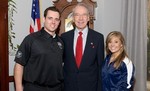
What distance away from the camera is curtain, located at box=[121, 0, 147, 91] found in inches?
131

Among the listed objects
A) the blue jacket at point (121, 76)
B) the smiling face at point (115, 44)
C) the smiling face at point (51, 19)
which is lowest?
→ the blue jacket at point (121, 76)

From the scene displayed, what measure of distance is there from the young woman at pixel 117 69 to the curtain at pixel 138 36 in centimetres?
100

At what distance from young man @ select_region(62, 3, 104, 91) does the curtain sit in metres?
1.06

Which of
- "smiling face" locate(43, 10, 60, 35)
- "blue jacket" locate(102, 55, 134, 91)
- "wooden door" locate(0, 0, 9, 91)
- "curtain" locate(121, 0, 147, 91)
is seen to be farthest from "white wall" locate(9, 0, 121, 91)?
"smiling face" locate(43, 10, 60, 35)

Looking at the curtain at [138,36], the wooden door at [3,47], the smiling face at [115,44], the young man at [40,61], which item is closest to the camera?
the young man at [40,61]

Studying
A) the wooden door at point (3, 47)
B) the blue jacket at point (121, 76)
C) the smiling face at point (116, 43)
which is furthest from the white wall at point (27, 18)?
the blue jacket at point (121, 76)

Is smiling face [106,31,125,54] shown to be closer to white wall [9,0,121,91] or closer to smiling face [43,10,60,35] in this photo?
smiling face [43,10,60,35]

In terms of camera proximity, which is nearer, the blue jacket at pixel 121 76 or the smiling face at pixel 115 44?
the blue jacket at pixel 121 76

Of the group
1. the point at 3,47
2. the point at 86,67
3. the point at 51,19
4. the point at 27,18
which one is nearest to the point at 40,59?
the point at 51,19

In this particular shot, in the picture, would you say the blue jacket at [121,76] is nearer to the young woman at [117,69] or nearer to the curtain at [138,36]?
the young woman at [117,69]

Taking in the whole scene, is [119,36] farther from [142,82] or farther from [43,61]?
[142,82]

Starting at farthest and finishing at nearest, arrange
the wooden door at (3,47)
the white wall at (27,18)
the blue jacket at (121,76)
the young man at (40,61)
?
1. the white wall at (27,18)
2. the wooden door at (3,47)
3. the blue jacket at (121,76)
4. the young man at (40,61)

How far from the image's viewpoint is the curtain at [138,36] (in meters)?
3.34

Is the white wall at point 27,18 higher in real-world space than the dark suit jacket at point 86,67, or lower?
higher
